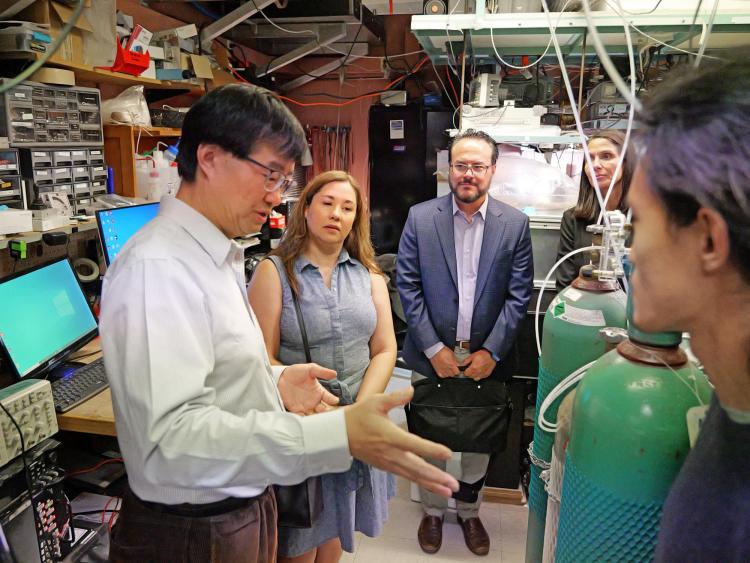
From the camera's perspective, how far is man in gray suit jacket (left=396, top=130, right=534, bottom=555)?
7.46 ft

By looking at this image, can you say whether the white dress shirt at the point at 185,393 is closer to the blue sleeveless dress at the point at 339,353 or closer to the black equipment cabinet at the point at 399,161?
the blue sleeveless dress at the point at 339,353

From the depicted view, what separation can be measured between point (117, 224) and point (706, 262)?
228 centimetres

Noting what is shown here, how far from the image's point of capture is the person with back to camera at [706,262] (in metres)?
0.51

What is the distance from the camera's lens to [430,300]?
92.0 inches

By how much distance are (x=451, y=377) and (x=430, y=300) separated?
33cm

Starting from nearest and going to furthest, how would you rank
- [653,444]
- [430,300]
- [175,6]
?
[653,444] → [430,300] → [175,6]

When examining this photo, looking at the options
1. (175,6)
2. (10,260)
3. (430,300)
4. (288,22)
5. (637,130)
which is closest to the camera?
(637,130)

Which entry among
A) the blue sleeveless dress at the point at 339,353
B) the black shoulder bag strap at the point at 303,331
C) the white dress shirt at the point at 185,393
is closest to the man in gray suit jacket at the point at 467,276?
the blue sleeveless dress at the point at 339,353

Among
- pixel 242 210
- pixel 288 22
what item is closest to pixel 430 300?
pixel 242 210

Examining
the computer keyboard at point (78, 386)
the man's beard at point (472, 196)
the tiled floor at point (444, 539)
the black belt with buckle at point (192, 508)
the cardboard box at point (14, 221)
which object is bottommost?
the tiled floor at point (444, 539)

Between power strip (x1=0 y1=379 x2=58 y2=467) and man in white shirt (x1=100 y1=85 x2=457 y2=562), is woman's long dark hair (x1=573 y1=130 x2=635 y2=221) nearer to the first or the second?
man in white shirt (x1=100 y1=85 x2=457 y2=562)

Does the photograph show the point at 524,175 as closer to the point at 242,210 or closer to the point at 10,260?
the point at 242,210

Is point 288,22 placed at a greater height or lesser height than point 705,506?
greater

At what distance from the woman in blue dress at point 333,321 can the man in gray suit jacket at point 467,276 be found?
1.31ft
